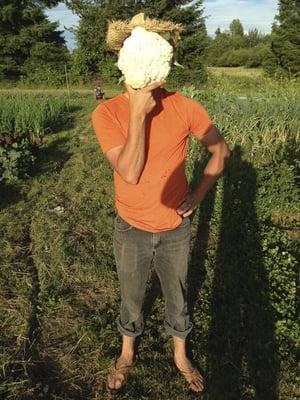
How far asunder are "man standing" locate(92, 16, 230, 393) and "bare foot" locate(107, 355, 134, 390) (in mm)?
292

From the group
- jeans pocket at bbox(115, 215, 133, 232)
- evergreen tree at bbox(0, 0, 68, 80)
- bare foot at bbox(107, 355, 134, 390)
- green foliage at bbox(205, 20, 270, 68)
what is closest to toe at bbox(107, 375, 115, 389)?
bare foot at bbox(107, 355, 134, 390)

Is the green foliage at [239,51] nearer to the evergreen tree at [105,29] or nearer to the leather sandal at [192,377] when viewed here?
the evergreen tree at [105,29]

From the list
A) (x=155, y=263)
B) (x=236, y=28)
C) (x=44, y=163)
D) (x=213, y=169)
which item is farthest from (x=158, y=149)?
(x=236, y=28)

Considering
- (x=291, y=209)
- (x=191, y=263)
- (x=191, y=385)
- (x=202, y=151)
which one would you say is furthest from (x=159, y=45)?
(x=202, y=151)

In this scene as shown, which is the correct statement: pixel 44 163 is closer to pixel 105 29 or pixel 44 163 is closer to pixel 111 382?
pixel 111 382

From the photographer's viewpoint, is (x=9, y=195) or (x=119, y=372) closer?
(x=119, y=372)

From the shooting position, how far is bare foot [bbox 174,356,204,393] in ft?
9.16

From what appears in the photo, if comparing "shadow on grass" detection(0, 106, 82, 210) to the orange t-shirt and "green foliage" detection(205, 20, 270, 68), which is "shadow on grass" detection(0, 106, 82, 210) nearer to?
the orange t-shirt

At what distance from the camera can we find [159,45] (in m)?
1.85

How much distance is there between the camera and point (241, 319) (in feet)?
11.3

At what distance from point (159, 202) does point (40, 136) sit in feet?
23.7

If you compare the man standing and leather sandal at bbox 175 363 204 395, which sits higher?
the man standing

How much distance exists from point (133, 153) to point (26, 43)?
29741 mm

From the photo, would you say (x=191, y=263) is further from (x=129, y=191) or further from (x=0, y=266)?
(x=129, y=191)
